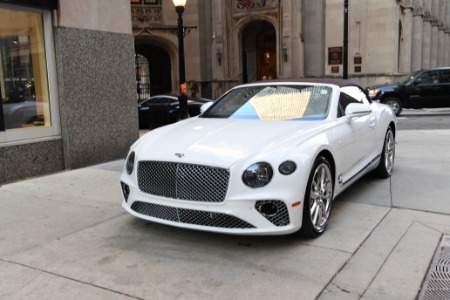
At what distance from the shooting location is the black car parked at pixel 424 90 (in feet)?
58.2

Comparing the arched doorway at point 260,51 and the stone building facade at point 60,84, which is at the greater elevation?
the arched doorway at point 260,51

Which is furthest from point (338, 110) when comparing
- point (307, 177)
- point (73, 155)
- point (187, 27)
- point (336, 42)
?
point (187, 27)

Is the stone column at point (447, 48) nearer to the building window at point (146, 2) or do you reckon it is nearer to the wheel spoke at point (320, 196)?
the building window at point (146, 2)

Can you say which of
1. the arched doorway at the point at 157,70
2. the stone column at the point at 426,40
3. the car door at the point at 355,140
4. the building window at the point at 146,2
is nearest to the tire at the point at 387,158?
the car door at the point at 355,140

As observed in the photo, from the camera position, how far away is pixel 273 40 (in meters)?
30.8

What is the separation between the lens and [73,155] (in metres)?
8.22

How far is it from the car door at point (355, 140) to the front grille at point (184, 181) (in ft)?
5.36

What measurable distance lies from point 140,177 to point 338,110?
8.28 feet

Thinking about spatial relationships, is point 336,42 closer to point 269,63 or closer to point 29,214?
point 269,63

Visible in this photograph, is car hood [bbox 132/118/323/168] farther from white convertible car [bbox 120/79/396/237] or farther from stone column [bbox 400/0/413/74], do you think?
stone column [bbox 400/0/413/74]

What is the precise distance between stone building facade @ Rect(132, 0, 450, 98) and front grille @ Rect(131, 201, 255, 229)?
A: 78.4 feet

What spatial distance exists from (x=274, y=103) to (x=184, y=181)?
6.50 feet

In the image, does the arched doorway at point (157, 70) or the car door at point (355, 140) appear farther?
the arched doorway at point (157, 70)

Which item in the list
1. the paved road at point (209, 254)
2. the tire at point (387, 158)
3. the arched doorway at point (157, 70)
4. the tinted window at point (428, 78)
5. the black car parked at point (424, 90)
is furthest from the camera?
the arched doorway at point (157, 70)
